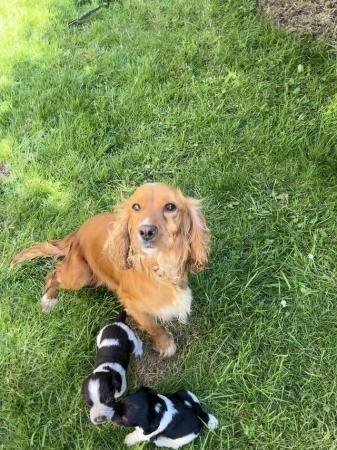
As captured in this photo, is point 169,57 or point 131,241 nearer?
point 131,241

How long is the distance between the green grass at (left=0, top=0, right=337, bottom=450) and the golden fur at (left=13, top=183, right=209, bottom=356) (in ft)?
0.74

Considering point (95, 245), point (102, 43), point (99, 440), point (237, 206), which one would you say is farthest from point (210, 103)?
point (99, 440)

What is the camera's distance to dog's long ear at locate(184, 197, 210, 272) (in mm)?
2875

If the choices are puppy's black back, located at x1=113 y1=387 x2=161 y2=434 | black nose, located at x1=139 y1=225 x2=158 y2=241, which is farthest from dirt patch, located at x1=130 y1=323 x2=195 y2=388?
black nose, located at x1=139 y1=225 x2=158 y2=241

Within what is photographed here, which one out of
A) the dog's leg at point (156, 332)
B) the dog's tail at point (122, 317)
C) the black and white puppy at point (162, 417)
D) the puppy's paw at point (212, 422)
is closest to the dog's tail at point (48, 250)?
the dog's tail at point (122, 317)

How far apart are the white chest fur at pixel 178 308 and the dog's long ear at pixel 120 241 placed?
349mm

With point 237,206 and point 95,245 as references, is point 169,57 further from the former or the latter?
point 95,245

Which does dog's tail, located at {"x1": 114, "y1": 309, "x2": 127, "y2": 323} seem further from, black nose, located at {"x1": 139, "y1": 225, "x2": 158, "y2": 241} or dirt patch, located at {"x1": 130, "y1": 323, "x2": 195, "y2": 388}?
black nose, located at {"x1": 139, "y1": 225, "x2": 158, "y2": 241}

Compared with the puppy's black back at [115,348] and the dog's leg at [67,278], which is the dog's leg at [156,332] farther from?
the dog's leg at [67,278]

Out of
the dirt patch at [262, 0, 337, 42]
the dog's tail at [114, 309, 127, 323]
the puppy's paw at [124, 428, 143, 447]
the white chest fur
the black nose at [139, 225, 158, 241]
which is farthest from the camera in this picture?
the dirt patch at [262, 0, 337, 42]

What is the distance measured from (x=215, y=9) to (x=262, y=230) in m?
2.59

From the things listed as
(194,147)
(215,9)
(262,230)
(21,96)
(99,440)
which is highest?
(215,9)

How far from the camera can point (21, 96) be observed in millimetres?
4730

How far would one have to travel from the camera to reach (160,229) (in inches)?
106
